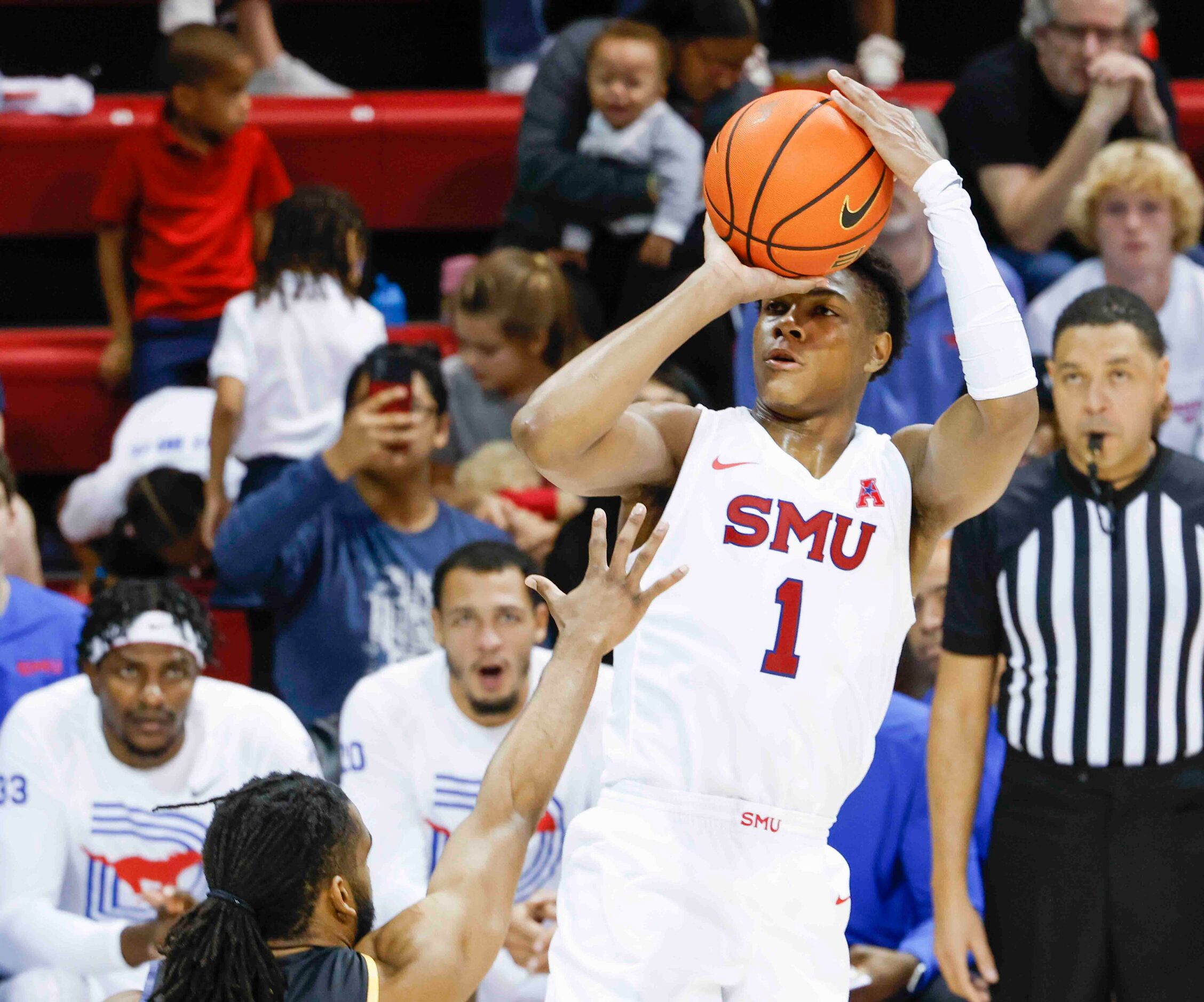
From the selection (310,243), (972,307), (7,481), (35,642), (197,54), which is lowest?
(35,642)

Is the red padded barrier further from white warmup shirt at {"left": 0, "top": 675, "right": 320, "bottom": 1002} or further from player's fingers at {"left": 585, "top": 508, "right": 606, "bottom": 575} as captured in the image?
player's fingers at {"left": 585, "top": 508, "right": 606, "bottom": 575}

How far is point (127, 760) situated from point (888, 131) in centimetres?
245

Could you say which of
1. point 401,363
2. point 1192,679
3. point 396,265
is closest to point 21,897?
point 401,363

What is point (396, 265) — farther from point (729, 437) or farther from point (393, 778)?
point (729, 437)

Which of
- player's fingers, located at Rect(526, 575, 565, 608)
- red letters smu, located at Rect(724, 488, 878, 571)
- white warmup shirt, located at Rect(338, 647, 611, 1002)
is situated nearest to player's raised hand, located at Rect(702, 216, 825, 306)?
red letters smu, located at Rect(724, 488, 878, 571)

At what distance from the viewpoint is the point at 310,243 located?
561cm

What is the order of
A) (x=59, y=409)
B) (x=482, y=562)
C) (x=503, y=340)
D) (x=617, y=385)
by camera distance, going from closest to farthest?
(x=617, y=385)
(x=482, y=562)
(x=503, y=340)
(x=59, y=409)

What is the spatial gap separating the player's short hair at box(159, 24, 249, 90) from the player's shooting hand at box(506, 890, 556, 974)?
10.3 ft

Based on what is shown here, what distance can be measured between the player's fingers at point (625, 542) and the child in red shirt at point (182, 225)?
12.5ft

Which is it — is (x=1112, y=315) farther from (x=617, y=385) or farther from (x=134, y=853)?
(x=134, y=853)

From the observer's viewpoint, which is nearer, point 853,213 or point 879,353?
point 853,213

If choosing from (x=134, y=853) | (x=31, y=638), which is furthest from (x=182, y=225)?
(x=134, y=853)

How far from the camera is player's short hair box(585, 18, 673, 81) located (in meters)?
5.93

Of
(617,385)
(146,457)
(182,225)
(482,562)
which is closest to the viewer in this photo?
(617,385)
